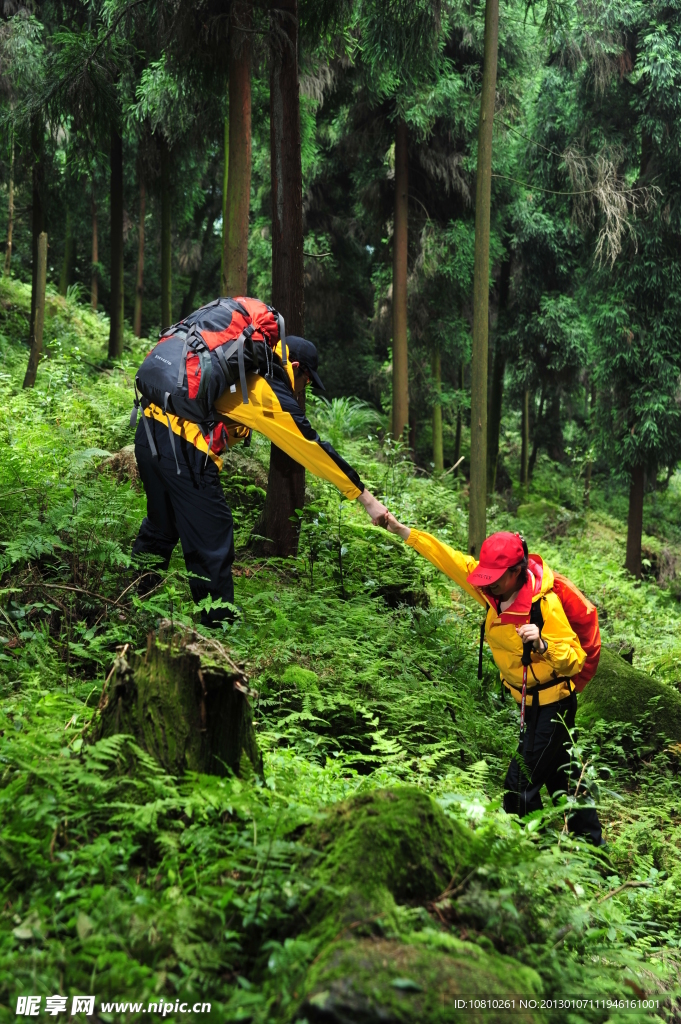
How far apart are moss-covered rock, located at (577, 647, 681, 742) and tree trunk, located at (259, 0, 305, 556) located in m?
3.12

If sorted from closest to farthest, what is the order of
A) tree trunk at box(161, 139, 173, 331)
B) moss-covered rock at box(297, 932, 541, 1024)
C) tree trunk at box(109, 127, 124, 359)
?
moss-covered rock at box(297, 932, 541, 1024), tree trunk at box(109, 127, 124, 359), tree trunk at box(161, 139, 173, 331)

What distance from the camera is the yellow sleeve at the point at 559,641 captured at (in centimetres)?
470

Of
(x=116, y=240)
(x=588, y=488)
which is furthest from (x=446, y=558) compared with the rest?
(x=588, y=488)

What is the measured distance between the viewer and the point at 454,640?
742cm

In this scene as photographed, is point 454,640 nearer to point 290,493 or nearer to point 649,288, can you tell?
point 290,493

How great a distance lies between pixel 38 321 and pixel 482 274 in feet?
20.3

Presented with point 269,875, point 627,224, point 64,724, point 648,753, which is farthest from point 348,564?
point 627,224

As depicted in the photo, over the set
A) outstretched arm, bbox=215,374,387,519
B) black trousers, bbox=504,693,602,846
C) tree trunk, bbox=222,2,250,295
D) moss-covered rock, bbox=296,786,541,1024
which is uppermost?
tree trunk, bbox=222,2,250,295

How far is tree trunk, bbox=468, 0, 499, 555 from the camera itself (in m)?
10.2

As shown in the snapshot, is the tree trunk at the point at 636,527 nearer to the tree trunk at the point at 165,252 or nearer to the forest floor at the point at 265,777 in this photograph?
the forest floor at the point at 265,777

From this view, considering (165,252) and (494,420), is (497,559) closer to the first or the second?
(165,252)

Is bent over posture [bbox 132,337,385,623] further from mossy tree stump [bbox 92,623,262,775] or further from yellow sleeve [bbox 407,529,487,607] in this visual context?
mossy tree stump [bbox 92,623,262,775]

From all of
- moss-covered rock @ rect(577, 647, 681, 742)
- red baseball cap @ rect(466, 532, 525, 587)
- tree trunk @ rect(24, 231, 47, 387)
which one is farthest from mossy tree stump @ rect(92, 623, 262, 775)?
tree trunk @ rect(24, 231, 47, 387)

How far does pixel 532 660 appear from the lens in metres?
4.86
